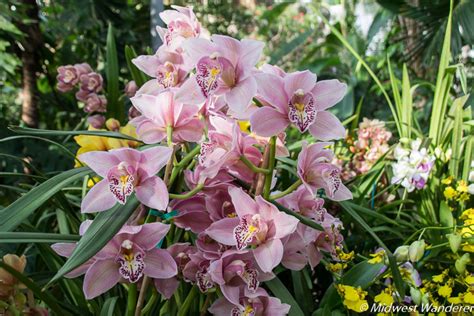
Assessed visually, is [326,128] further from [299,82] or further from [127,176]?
[127,176]

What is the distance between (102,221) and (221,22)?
336 cm

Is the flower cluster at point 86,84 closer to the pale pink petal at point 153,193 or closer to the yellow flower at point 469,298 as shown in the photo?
the pale pink petal at point 153,193

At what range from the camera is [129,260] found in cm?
56

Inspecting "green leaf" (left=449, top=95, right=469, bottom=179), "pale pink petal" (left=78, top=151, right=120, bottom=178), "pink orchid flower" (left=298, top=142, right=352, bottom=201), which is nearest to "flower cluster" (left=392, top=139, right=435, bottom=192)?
"green leaf" (left=449, top=95, right=469, bottom=179)

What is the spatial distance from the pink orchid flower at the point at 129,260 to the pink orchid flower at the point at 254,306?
9 centimetres

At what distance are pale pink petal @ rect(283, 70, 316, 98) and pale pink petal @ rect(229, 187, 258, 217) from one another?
5.3 inches

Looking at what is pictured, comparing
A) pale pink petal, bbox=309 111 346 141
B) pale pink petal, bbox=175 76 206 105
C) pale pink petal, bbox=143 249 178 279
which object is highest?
pale pink petal, bbox=175 76 206 105

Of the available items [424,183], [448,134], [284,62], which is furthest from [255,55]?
[284,62]

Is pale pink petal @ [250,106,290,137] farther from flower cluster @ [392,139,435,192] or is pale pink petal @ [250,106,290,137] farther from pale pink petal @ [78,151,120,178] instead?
flower cluster @ [392,139,435,192]

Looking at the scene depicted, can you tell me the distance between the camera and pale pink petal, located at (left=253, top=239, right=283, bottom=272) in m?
0.57

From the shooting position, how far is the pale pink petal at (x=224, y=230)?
1.92 ft

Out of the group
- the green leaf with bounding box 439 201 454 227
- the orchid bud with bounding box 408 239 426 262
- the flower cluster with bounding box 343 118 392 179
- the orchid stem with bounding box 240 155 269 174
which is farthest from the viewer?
the flower cluster with bounding box 343 118 392 179

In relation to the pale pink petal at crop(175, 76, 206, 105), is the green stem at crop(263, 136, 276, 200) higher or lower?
lower

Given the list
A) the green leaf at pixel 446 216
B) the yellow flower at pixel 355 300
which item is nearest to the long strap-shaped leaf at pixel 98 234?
the yellow flower at pixel 355 300
